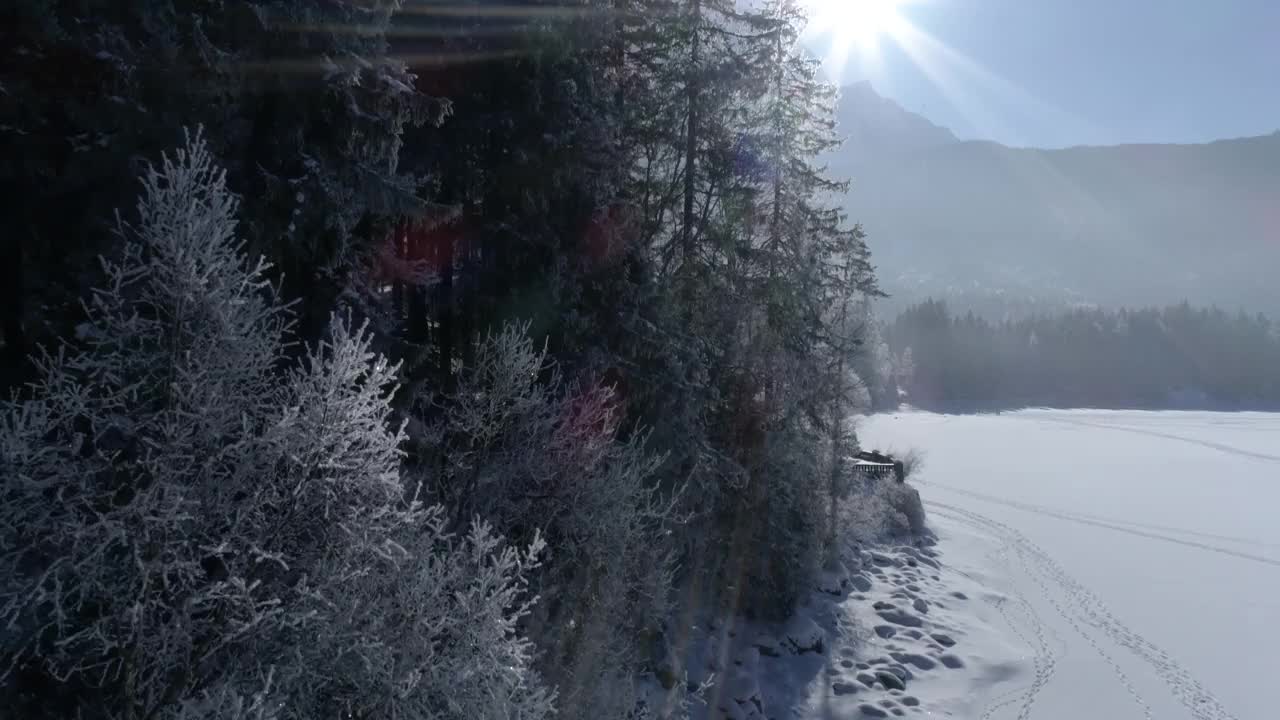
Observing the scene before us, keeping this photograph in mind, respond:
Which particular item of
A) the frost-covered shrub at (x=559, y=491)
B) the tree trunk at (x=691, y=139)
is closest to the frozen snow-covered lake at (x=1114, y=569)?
the frost-covered shrub at (x=559, y=491)

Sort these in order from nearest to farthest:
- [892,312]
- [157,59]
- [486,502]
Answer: [157,59] < [486,502] < [892,312]

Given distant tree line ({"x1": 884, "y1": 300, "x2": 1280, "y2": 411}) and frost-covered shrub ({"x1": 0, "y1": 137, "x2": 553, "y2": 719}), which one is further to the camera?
distant tree line ({"x1": 884, "y1": 300, "x2": 1280, "y2": 411})

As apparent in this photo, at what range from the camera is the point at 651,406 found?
39.0ft

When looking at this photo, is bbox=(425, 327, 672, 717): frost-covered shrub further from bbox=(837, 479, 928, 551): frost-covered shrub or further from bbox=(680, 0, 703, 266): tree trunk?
bbox=(837, 479, 928, 551): frost-covered shrub

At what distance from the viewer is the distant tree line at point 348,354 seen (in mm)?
4551

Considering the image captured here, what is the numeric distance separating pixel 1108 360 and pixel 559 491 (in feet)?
372

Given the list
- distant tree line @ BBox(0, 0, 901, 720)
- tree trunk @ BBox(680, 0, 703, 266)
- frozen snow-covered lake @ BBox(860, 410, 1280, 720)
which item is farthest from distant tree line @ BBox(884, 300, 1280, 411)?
distant tree line @ BBox(0, 0, 901, 720)

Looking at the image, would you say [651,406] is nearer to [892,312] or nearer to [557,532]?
[557,532]

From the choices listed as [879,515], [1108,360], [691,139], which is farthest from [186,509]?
[1108,360]

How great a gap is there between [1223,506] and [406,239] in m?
47.2

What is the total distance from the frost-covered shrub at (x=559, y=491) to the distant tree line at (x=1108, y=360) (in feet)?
297

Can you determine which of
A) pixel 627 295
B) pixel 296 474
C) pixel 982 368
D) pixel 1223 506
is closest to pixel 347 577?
pixel 296 474

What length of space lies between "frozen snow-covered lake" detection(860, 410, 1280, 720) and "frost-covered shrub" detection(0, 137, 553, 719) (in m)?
14.1

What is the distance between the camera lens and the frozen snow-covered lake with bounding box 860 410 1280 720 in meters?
16.9
